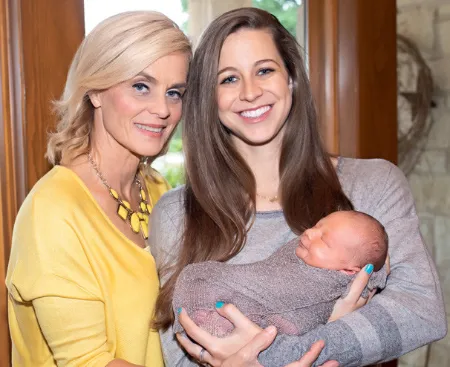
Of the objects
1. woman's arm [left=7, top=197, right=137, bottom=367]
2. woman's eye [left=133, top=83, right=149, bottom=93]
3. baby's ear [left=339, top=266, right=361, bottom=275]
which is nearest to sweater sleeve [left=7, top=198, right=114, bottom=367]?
woman's arm [left=7, top=197, right=137, bottom=367]

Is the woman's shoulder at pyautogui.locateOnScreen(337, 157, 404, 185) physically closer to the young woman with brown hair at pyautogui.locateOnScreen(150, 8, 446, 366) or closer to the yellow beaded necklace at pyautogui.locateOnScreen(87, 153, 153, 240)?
the young woman with brown hair at pyautogui.locateOnScreen(150, 8, 446, 366)

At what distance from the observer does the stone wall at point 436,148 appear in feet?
12.6

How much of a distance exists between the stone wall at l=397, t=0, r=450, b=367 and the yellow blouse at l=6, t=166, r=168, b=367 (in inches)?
91.0

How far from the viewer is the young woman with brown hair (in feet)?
5.75

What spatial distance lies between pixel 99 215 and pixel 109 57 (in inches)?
18.1

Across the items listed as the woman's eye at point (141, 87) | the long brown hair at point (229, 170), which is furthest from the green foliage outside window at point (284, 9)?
the woman's eye at point (141, 87)

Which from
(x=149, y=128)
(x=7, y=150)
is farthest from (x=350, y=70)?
(x=7, y=150)

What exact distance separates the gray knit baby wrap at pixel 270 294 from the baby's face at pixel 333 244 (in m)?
0.02

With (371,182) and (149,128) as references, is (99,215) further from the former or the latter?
(371,182)

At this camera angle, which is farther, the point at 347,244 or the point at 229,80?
the point at 229,80

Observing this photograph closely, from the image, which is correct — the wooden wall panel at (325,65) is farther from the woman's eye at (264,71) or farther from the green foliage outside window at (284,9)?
the woman's eye at (264,71)

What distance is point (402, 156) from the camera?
13.1 ft

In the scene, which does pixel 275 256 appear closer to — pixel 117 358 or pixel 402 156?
pixel 117 358

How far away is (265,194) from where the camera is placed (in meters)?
2.14
